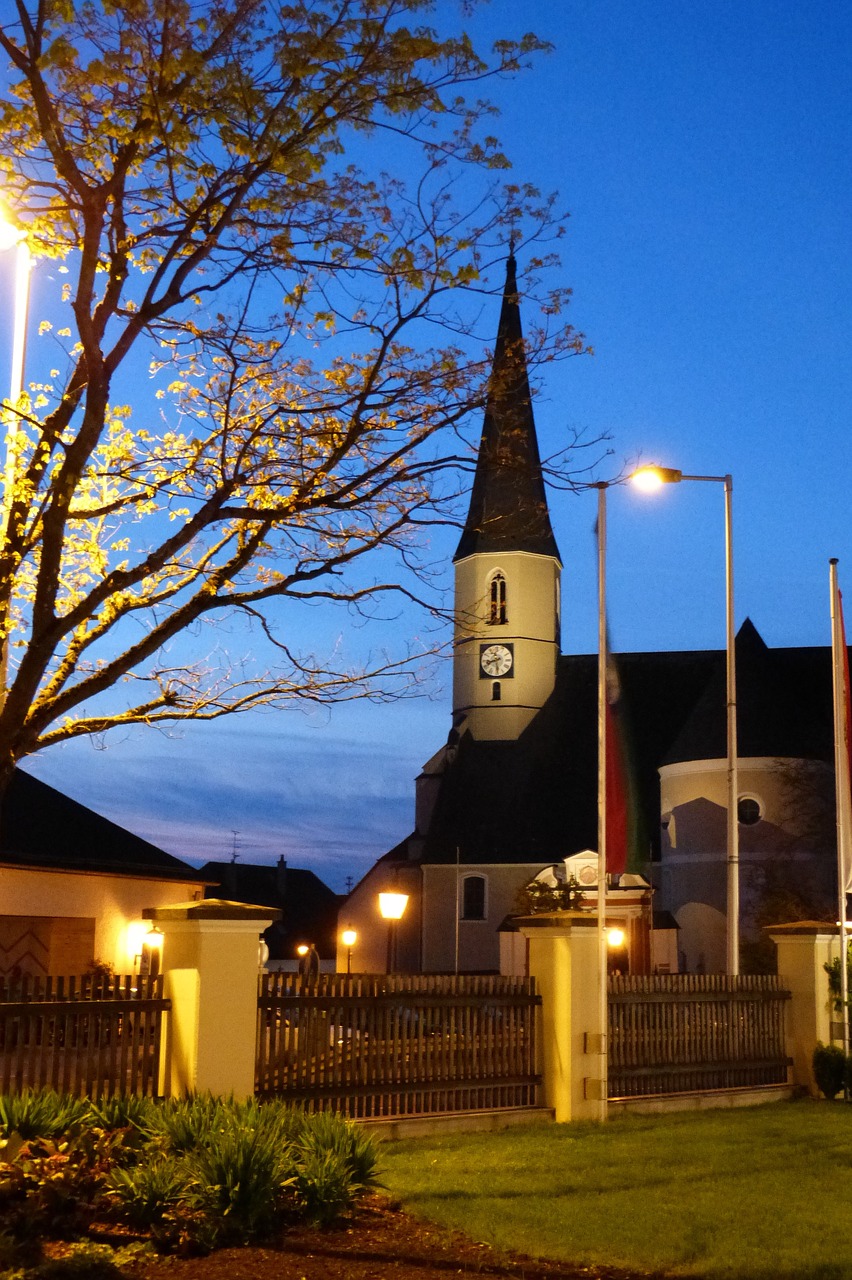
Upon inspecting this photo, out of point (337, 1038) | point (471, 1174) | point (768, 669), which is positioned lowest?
point (471, 1174)

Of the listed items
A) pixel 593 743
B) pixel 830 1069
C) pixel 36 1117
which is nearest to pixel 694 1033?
pixel 830 1069

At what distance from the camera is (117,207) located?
1133cm

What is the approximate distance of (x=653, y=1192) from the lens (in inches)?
381

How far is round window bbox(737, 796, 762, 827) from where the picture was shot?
4969cm

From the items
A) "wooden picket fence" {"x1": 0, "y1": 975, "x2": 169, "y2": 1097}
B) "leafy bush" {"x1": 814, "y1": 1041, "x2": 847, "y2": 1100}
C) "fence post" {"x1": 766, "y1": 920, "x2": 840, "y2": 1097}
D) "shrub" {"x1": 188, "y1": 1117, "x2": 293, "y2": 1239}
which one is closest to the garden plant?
"shrub" {"x1": 188, "y1": 1117, "x2": 293, "y2": 1239}

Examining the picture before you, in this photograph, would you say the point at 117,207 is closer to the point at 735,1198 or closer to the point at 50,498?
the point at 50,498

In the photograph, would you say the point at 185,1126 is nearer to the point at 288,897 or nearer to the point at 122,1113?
the point at 122,1113

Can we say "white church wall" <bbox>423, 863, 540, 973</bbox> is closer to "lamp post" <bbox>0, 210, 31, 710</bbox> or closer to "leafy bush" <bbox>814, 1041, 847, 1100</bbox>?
"leafy bush" <bbox>814, 1041, 847, 1100</bbox>

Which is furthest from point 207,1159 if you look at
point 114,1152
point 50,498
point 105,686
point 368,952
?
point 368,952

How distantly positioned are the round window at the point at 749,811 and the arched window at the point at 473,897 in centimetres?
1239

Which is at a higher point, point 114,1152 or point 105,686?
point 105,686

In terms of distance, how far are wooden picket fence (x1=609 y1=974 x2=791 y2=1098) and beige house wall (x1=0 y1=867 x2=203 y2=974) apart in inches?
519

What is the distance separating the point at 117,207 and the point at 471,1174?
8.04 meters

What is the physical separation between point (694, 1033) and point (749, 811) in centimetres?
3508
